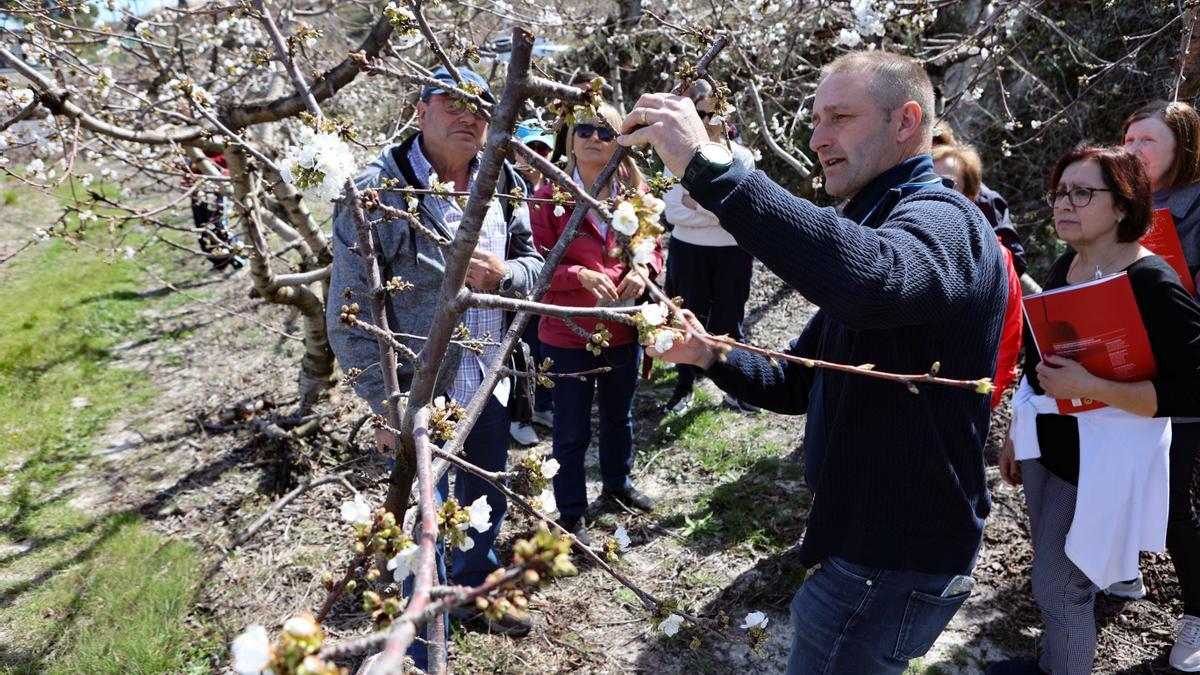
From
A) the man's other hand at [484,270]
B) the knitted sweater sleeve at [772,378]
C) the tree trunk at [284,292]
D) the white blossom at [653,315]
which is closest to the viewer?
the white blossom at [653,315]

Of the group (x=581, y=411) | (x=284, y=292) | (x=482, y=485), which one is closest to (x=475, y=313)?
(x=482, y=485)

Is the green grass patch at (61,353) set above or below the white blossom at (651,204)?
below

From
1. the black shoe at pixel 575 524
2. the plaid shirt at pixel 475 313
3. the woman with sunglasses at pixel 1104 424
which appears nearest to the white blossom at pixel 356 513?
the plaid shirt at pixel 475 313

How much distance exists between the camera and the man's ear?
1658 millimetres

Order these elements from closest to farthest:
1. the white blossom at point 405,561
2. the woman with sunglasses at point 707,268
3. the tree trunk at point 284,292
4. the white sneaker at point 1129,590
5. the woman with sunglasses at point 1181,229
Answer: the white blossom at point 405,561 < the woman with sunglasses at point 1181,229 < the white sneaker at point 1129,590 < the tree trunk at point 284,292 < the woman with sunglasses at point 707,268

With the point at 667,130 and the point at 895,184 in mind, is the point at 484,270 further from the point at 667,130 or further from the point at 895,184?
the point at 895,184

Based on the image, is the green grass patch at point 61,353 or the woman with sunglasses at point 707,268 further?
the green grass patch at point 61,353

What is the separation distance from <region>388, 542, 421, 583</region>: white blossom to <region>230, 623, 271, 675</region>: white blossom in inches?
10.0

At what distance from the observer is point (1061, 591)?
96.3 inches

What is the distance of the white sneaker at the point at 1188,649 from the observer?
2697 millimetres

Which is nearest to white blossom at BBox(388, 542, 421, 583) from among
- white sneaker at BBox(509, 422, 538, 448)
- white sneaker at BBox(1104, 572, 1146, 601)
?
white sneaker at BBox(1104, 572, 1146, 601)

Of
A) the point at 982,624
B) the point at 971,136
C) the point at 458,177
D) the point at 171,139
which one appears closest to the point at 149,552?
the point at 171,139

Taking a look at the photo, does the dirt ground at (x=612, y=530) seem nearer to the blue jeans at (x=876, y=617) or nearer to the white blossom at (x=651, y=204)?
the blue jeans at (x=876, y=617)

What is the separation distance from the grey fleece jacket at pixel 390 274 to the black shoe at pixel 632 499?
168 centimetres
